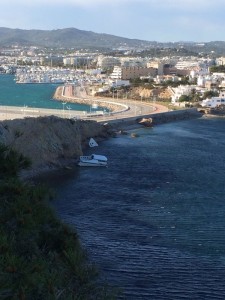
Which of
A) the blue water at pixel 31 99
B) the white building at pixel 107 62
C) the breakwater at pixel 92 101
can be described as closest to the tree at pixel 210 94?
the breakwater at pixel 92 101

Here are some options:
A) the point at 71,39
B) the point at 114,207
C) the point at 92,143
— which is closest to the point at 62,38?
the point at 71,39

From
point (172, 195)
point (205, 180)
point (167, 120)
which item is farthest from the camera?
point (167, 120)

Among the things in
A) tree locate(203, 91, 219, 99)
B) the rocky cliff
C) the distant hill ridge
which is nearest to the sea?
the rocky cliff

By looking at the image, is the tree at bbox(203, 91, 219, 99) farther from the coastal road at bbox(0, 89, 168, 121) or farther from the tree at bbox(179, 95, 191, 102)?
the coastal road at bbox(0, 89, 168, 121)

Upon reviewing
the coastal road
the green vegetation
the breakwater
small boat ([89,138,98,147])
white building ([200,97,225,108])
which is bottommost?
small boat ([89,138,98,147])

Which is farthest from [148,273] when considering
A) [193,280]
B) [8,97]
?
[8,97]

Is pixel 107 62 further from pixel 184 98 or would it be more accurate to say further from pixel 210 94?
pixel 184 98

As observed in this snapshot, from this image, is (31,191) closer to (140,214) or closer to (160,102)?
(140,214)

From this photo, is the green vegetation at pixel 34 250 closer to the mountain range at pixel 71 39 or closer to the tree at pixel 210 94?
the tree at pixel 210 94
